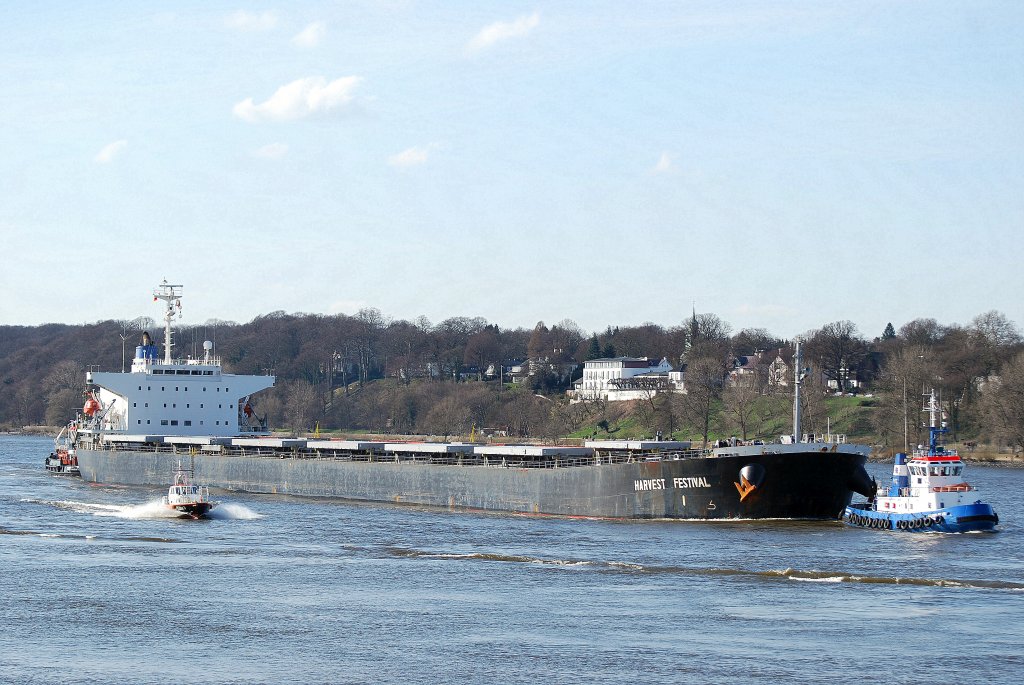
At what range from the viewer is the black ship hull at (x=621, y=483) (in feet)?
132

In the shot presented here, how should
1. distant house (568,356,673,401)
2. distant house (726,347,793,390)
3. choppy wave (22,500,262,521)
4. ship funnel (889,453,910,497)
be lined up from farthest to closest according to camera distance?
distant house (568,356,673,401) → distant house (726,347,793,390) → choppy wave (22,500,262,521) → ship funnel (889,453,910,497)

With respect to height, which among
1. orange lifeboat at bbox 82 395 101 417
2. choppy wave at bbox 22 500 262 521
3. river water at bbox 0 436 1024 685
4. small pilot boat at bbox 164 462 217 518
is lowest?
river water at bbox 0 436 1024 685

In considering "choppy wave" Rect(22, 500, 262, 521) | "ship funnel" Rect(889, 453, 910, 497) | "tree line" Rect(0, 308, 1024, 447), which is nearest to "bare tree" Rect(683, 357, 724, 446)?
"tree line" Rect(0, 308, 1024, 447)

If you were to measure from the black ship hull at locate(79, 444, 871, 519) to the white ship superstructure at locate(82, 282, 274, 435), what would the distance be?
11532mm

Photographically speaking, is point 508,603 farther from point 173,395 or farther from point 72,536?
point 173,395

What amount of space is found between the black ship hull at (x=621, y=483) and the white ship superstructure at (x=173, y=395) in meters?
11.5

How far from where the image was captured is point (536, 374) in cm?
14475

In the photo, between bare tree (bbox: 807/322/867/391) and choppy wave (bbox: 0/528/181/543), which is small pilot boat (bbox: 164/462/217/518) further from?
bare tree (bbox: 807/322/867/391)

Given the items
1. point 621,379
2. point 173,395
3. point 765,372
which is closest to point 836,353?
point 765,372

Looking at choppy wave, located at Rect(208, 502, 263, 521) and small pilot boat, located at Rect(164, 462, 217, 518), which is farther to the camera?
choppy wave, located at Rect(208, 502, 263, 521)

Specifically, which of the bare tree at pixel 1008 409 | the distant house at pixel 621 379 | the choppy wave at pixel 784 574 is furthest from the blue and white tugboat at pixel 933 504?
the distant house at pixel 621 379

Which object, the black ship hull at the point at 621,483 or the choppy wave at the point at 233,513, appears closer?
the black ship hull at the point at 621,483

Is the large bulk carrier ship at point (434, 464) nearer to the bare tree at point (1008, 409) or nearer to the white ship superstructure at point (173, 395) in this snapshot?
the white ship superstructure at point (173, 395)

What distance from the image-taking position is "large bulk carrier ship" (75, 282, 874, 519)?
133 feet
